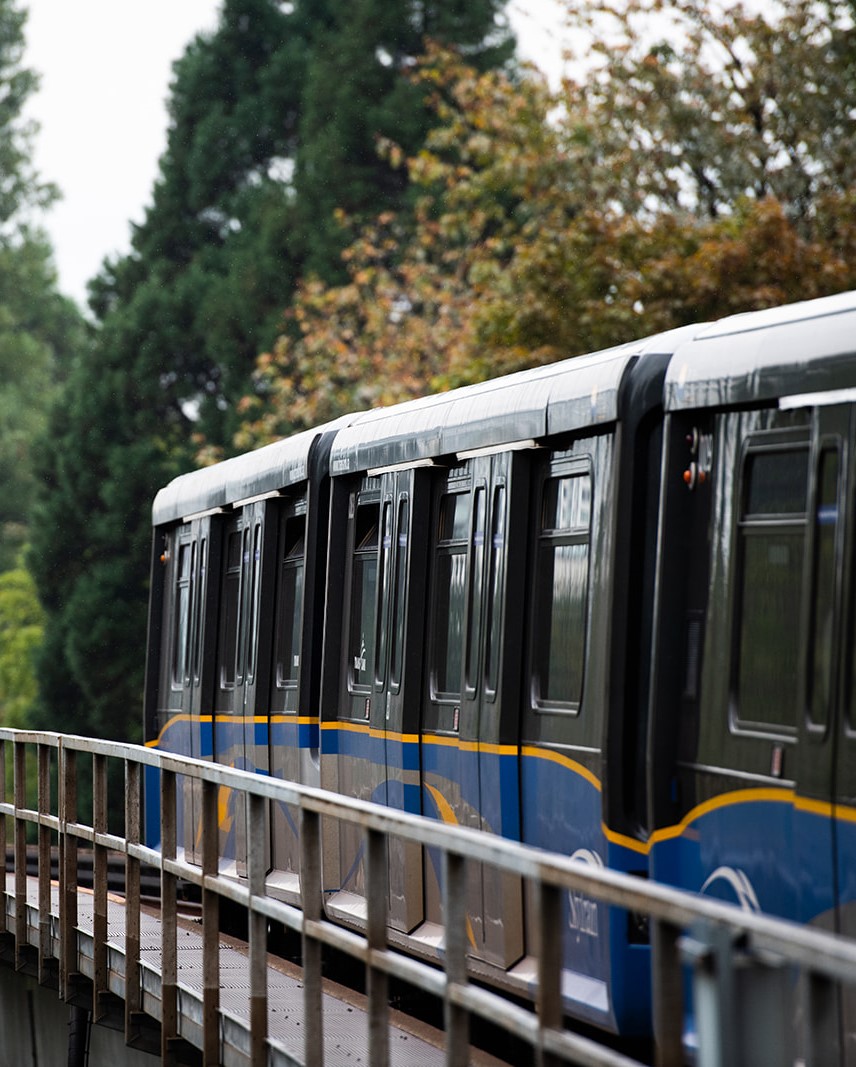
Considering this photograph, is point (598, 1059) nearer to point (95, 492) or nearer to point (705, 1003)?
point (705, 1003)

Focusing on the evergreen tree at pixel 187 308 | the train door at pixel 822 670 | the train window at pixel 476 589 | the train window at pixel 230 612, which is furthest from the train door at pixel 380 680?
the evergreen tree at pixel 187 308

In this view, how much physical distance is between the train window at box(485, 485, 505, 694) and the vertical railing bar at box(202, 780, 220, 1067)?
1.58 meters

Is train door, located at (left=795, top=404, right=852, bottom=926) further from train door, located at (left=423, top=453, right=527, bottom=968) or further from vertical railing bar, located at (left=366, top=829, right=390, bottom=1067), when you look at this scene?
train door, located at (left=423, top=453, right=527, bottom=968)

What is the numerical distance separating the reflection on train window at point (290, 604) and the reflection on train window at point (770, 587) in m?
6.17

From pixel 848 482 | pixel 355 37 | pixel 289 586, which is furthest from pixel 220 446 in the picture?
pixel 848 482

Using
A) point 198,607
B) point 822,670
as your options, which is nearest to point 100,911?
point 822,670

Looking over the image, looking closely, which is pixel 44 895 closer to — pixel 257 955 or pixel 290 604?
pixel 290 604

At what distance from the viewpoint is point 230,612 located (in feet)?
51.6

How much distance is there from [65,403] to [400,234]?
8.78 meters

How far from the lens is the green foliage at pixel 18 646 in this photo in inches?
1793

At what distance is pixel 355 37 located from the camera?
42750mm

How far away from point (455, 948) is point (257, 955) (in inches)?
98.3

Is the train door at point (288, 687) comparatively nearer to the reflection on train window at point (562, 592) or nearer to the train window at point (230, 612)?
the train window at point (230, 612)

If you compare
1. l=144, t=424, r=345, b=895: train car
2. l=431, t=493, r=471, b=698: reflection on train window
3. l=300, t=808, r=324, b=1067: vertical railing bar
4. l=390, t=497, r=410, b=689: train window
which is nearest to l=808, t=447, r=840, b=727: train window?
l=300, t=808, r=324, b=1067: vertical railing bar
